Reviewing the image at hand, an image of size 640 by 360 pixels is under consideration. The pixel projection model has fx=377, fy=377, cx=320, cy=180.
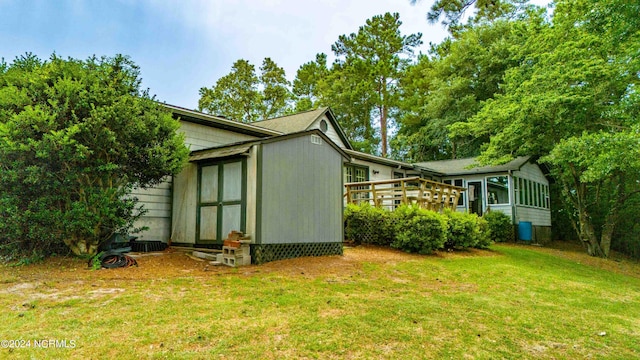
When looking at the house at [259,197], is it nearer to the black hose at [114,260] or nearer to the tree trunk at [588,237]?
the black hose at [114,260]

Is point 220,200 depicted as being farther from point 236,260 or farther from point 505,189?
point 505,189

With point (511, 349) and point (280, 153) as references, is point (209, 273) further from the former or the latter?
point (511, 349)

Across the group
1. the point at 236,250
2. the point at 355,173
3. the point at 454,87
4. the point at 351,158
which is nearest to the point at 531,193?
the point at 454,87

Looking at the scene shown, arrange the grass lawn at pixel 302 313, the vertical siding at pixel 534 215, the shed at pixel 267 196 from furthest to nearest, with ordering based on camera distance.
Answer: the vertical siding at pixel 534 215, the shed at pixel 267 196, the grass lawn at pixel 302 313

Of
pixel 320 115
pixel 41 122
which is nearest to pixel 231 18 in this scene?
pixel 320 115

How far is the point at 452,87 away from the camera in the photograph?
→ 2394cm

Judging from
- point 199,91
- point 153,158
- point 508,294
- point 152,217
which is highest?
point 199,91

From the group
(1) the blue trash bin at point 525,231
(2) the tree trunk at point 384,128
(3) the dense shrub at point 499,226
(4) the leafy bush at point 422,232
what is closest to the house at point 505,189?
(1) the blue trash bin at point 525,231

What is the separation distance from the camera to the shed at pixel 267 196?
7184 mm

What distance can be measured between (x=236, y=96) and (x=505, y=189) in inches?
819

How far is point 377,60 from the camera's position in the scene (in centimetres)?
2831

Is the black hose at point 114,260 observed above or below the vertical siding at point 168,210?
below

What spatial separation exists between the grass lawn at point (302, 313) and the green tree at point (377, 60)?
21814mm

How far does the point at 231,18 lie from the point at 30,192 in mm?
11089
